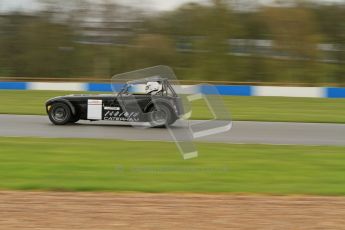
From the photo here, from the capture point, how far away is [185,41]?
35594mm

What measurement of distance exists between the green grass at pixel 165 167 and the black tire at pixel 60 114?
2511mm

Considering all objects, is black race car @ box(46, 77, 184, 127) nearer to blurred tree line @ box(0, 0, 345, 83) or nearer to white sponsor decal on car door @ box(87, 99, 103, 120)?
white sponsor decal on car door @ box(87, 99, 103, 120)

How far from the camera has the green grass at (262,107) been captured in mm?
15711

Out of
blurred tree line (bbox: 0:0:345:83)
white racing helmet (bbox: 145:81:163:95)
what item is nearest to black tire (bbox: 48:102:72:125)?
white racing helmet (bbox: 145:81:163:95)

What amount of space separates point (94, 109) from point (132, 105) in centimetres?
92

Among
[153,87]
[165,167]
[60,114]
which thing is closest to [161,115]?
[153,87]

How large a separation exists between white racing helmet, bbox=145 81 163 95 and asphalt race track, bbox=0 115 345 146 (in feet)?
2.85

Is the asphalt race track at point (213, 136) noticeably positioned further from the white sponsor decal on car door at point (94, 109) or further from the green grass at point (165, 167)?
the green grass at point (165, 167)

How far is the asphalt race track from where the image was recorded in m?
11.0

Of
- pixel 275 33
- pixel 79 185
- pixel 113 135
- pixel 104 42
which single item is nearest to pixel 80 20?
pixel 104 42

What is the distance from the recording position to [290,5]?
33719mm

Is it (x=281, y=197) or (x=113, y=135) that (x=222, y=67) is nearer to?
(x=113, y=135)

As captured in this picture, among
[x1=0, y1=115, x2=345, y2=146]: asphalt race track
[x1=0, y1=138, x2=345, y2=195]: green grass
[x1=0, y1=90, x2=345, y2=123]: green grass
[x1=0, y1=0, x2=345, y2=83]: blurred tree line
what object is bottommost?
[x1=0, y1=138, x2=345, y2=195]: green grass

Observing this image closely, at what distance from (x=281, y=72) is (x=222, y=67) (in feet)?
11.9
